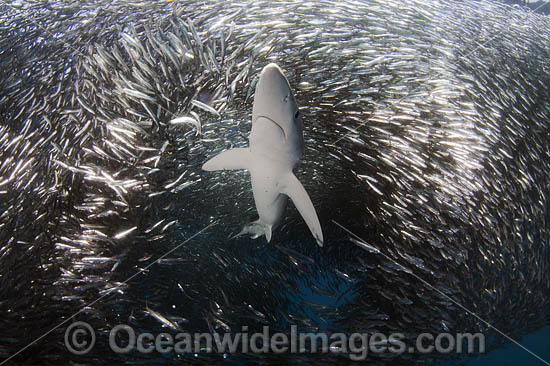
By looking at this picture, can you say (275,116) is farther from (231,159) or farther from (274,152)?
(231,159)

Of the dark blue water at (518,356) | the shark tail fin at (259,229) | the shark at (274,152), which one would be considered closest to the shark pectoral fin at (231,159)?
the shark at (274,152)

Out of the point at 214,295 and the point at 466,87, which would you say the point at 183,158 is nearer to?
the point at 214,295

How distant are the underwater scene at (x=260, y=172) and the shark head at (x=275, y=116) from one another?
19 mm

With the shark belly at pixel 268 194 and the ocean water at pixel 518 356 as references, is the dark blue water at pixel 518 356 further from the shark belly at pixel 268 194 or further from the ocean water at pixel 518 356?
the shark belly at pixel 268 194

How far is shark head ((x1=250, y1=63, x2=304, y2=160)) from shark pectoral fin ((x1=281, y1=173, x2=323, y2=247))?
1.11 feet

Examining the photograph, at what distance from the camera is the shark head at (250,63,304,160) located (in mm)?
2502

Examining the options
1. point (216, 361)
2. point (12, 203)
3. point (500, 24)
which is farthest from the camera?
point (500, 24)

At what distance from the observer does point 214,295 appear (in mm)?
6168

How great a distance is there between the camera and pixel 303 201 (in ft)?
11.7

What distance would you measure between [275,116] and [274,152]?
54 centimetres

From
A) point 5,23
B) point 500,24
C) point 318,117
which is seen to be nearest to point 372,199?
point 318,117

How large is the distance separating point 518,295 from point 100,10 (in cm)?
1046

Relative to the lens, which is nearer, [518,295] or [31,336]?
[31,336]

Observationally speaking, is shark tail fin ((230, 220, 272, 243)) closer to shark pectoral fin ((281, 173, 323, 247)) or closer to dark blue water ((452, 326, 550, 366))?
shark pectoral fin ((281, 173, 323, 247))
